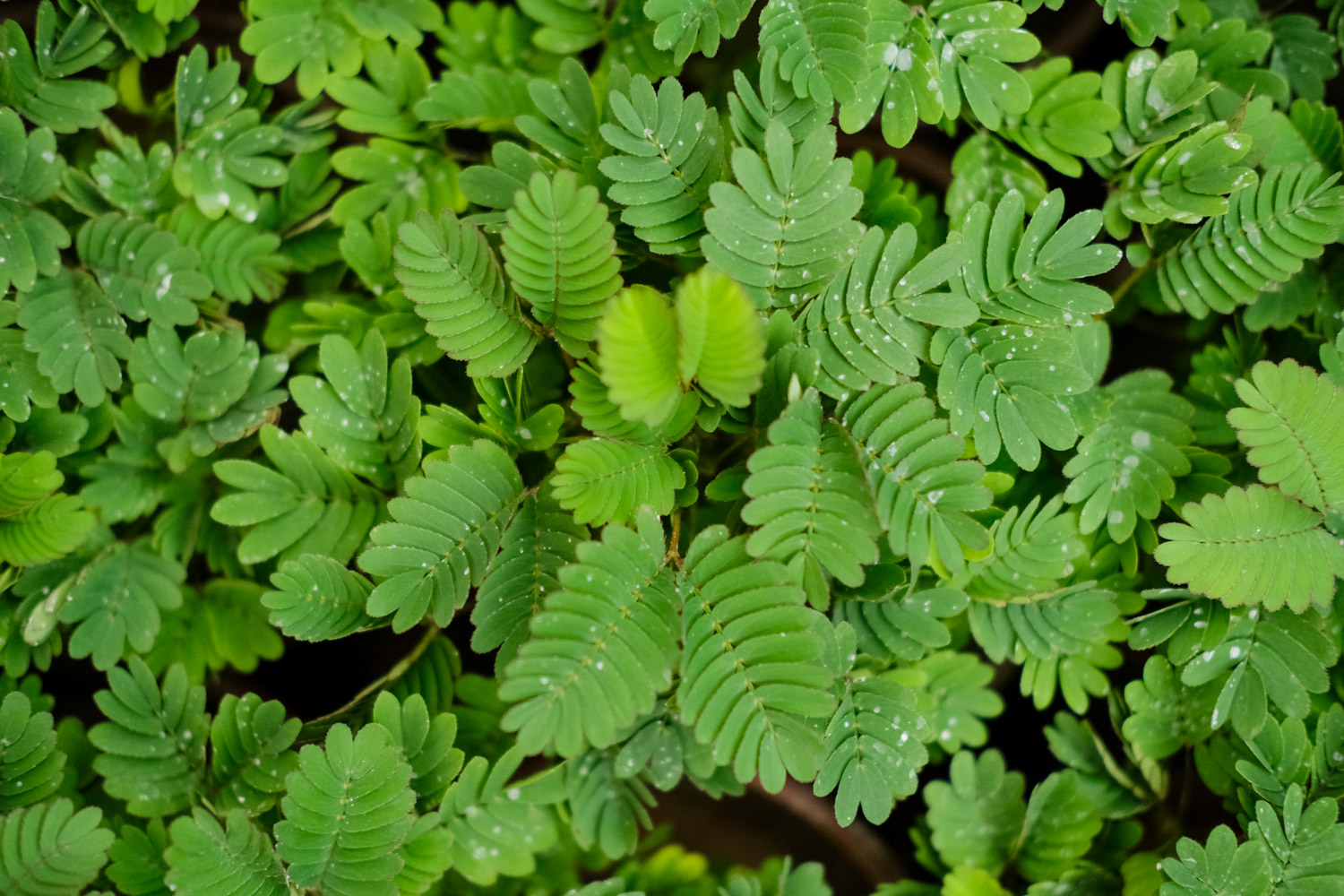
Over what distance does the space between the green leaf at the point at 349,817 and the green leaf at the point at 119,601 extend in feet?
1.23

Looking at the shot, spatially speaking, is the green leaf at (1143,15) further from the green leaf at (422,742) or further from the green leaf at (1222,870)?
the green leaf at (422,742)

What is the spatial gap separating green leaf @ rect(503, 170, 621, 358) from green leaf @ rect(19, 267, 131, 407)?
24.2 inches

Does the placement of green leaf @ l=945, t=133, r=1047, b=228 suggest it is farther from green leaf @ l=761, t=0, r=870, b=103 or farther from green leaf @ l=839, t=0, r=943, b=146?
green leaf @ l=761, t=0, r=870, b=103

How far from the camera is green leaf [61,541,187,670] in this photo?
1235 mm

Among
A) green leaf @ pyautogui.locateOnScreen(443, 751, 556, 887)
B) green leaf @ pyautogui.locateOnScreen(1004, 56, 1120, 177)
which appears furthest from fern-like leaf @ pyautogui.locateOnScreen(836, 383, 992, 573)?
green leaf @ pyautogui.locateOnScreen(443, 751, 556, 887)

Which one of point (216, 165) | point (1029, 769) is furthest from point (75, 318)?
point (1029, 769)

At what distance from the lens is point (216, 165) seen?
1.33 meters

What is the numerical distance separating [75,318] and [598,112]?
0.79 metres

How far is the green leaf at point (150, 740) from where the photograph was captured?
1188 mm

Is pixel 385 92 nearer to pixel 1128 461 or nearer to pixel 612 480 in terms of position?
pixel 612 480

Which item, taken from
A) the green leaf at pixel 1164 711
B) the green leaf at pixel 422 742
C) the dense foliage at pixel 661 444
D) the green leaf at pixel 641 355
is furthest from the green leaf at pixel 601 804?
the green leaf at pixel 1164 711

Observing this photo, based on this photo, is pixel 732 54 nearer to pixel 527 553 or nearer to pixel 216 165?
pixel 216 165

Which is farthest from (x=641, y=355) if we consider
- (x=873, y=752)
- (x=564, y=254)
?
(x=873, y=752)

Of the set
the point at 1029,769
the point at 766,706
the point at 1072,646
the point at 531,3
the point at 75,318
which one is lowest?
the point at 1029,769
